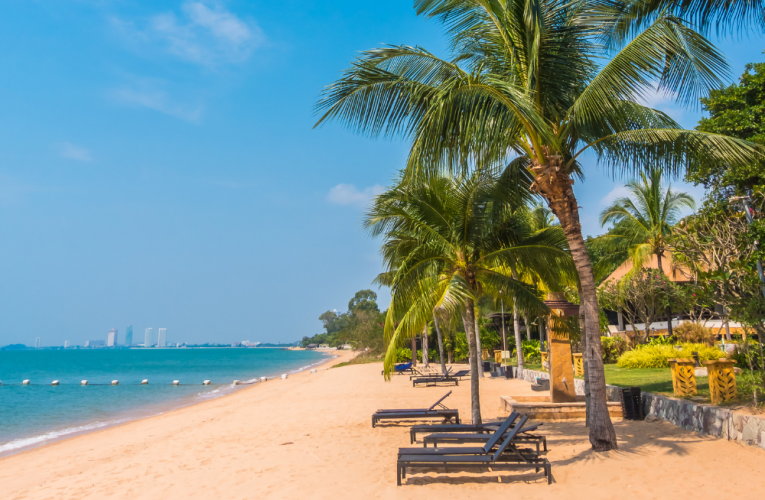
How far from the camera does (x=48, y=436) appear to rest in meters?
15.9

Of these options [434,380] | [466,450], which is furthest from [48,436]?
[466,450]

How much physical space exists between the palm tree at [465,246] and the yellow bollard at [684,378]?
2956 mm

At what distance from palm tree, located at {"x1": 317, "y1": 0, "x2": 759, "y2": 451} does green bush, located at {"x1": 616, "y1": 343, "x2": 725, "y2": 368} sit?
9989 millimetres

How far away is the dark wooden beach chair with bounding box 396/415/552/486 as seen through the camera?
586 centimetres

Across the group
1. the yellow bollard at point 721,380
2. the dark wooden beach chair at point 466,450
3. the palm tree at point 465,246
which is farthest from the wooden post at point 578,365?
the dark wooden beach chair at point 466,450

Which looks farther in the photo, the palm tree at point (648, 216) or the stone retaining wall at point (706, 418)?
the palm tree at point (648, 216)

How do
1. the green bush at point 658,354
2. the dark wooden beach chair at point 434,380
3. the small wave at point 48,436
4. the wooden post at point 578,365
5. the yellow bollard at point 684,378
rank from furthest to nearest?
the dark wooden beach chair at point 434,380
the wooden post at point 578,365
the green bush at point 658,354
the small wave at point 48,436
the yellow bollard at point 684,378

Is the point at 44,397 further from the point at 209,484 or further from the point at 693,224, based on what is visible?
the point at 693,224

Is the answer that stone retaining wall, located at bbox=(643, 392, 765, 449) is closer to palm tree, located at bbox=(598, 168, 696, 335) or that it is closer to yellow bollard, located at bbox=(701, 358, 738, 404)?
yellow bollard, located at bbox=(701, 358, 738, 404)

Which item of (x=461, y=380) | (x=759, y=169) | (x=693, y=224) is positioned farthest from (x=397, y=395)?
(x=759, y=169)

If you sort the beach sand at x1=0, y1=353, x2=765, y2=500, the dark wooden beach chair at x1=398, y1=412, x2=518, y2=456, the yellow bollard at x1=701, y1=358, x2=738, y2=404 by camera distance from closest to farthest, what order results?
the beach sand at x1=0, y1=353, x2=765, y2=500 < the dark wooden beach chair at x1=398, y1=412, x2=518, y2=456 < the yellow bollard at x1=701, y1=358, x2=738, y2=404

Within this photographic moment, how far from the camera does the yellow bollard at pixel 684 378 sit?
29.5ft

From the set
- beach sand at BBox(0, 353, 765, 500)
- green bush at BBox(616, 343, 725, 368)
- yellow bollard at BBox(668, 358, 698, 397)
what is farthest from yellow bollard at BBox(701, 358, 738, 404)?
green bush at BBox(616, 343, 725, 368)

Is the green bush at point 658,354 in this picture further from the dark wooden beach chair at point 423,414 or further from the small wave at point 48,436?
the small wave at point 48,436
